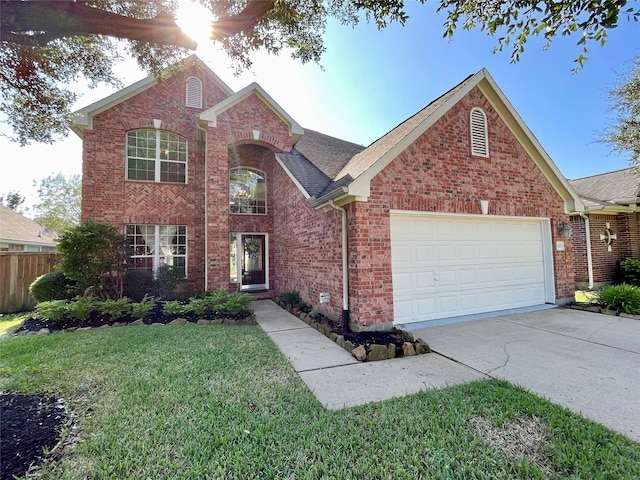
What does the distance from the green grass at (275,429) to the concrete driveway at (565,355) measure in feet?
1.50

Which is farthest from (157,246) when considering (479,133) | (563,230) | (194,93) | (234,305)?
(563,230)

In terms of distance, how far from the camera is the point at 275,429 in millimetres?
2736

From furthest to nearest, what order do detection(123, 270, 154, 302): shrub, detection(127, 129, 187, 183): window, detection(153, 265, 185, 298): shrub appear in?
1. detection(127, 129, 187, 183): window
2. detection(153, 265, 185, 298): shrub
3. detection(123, 270, 154, 302): shrub

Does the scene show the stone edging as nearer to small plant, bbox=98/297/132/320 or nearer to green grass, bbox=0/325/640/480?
green grass, bbox=0/325/640/480

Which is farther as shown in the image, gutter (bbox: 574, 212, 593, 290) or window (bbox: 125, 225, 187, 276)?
gutter (bbox: 574, 212, 593, 290)

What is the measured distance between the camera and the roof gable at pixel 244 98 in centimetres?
963

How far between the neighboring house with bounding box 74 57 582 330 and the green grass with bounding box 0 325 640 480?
8.90 feet

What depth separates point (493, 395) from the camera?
3.29 metres

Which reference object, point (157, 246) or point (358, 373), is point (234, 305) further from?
point (157, 246)

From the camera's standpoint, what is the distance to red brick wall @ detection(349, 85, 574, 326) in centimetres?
583

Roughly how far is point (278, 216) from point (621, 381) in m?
9.46

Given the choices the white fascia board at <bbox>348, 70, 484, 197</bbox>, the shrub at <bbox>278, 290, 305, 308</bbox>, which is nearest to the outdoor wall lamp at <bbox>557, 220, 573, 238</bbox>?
the white fascia board at <bbox>348, 70, 484, 197</bbox>

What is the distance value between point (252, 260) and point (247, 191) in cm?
290

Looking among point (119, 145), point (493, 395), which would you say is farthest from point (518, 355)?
point (119, 145)
